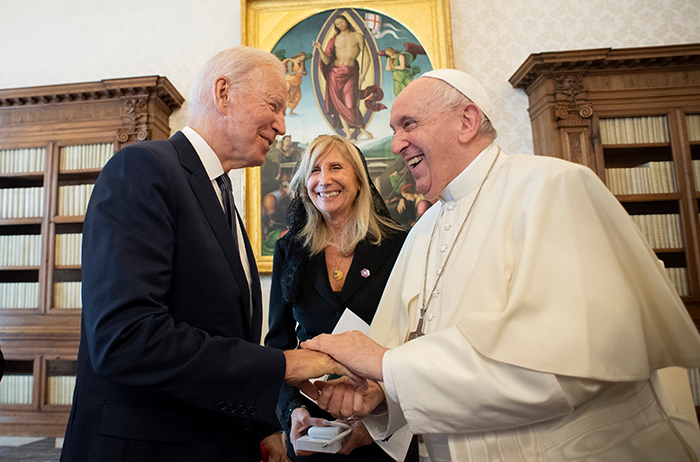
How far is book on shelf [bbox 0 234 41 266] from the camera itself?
13.4 ft

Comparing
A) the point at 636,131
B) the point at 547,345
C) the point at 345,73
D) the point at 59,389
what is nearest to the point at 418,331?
the point at 547,345

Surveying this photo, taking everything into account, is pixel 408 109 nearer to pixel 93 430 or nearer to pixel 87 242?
pixel 87 242

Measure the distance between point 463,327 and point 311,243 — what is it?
1347 mm

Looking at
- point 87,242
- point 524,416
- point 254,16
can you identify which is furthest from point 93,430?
point 254,16

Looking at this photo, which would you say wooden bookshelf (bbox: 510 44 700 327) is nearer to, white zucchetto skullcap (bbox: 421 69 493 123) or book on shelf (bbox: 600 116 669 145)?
book on shelf (bbox: 600 116 669 145)

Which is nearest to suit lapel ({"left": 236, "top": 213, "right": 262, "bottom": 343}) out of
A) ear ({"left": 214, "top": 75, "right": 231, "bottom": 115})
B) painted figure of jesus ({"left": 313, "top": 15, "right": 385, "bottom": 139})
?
ear ({"left": 214, "top": 75, "right": 231, "bottom": 115})

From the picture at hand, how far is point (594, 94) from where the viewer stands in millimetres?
3863

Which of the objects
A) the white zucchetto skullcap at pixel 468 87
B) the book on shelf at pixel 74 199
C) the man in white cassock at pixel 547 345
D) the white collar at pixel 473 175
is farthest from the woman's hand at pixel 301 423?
the book on shelf at pixel 74 199

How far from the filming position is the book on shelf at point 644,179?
3793mm

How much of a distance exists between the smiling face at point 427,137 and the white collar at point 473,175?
0.04m

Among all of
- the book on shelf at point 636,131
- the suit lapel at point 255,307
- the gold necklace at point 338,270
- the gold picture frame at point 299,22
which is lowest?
the suit lapel at point 255,307

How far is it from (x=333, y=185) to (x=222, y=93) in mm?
923

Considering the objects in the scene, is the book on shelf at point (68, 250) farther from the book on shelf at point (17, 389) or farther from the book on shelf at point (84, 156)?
the book on shelf at point (17, 389)

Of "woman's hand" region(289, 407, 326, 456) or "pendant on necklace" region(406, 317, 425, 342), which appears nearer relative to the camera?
"pendant on necklace" region(406, 317, 425, 342)
